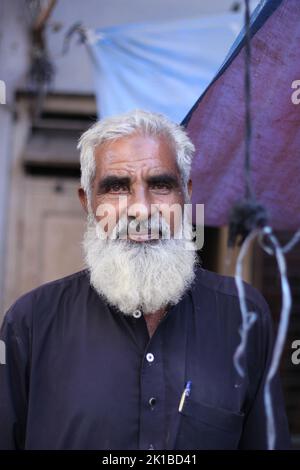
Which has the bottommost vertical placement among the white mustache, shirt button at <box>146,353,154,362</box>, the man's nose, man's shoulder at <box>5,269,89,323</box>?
shirt button at <box>146,353,154,362</box>

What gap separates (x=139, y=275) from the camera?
73.8 inches

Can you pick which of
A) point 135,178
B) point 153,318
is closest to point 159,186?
point 135,178

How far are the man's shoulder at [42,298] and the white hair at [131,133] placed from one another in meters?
0.31

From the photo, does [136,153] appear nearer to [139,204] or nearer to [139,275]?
[139,204]

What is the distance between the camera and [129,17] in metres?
4.55

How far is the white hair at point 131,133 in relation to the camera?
191cm

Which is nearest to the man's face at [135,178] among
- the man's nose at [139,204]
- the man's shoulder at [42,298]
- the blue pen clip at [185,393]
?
the man's nose at [139,204]

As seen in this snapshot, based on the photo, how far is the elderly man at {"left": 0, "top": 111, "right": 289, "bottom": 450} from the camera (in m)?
1.67

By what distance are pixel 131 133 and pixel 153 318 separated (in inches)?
25.3

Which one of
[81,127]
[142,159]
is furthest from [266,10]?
[81,127]

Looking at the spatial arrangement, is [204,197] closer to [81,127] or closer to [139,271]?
[139,271]

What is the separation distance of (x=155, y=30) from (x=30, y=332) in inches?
87.8

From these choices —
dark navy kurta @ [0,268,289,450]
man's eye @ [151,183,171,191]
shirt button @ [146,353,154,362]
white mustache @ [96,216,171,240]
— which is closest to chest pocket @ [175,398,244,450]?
dark navy kurta @ [0,268,289,450]

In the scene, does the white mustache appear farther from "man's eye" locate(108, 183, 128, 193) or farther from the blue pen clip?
the blue pen clip
